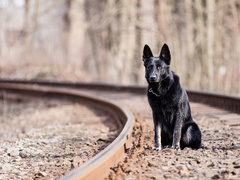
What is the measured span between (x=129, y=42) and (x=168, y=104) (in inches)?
736

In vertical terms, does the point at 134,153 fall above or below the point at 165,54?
below

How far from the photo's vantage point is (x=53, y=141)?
5.65 meters

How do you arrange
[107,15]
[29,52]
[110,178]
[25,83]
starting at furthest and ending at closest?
[29,52]
[107,15]
[25,83]
[110,178]

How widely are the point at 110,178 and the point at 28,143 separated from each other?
260 centimetres

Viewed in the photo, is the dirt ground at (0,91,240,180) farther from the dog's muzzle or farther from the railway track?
the dog's muzzle

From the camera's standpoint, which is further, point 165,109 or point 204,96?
point 204,96

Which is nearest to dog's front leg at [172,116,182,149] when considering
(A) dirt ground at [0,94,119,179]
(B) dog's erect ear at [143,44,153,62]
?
(B) dog's erect ear at [143,44,153,62]

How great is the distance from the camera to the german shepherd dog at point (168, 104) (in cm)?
421

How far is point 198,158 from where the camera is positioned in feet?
12.3

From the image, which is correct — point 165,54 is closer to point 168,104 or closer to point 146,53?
point 146,53

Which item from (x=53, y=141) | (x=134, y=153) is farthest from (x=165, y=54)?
(x=53, y=141)

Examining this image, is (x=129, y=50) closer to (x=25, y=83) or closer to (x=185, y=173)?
(x=25, y=83)

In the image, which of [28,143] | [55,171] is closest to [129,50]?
[28,143]

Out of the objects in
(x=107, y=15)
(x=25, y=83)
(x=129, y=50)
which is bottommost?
(x=25, y=83)
